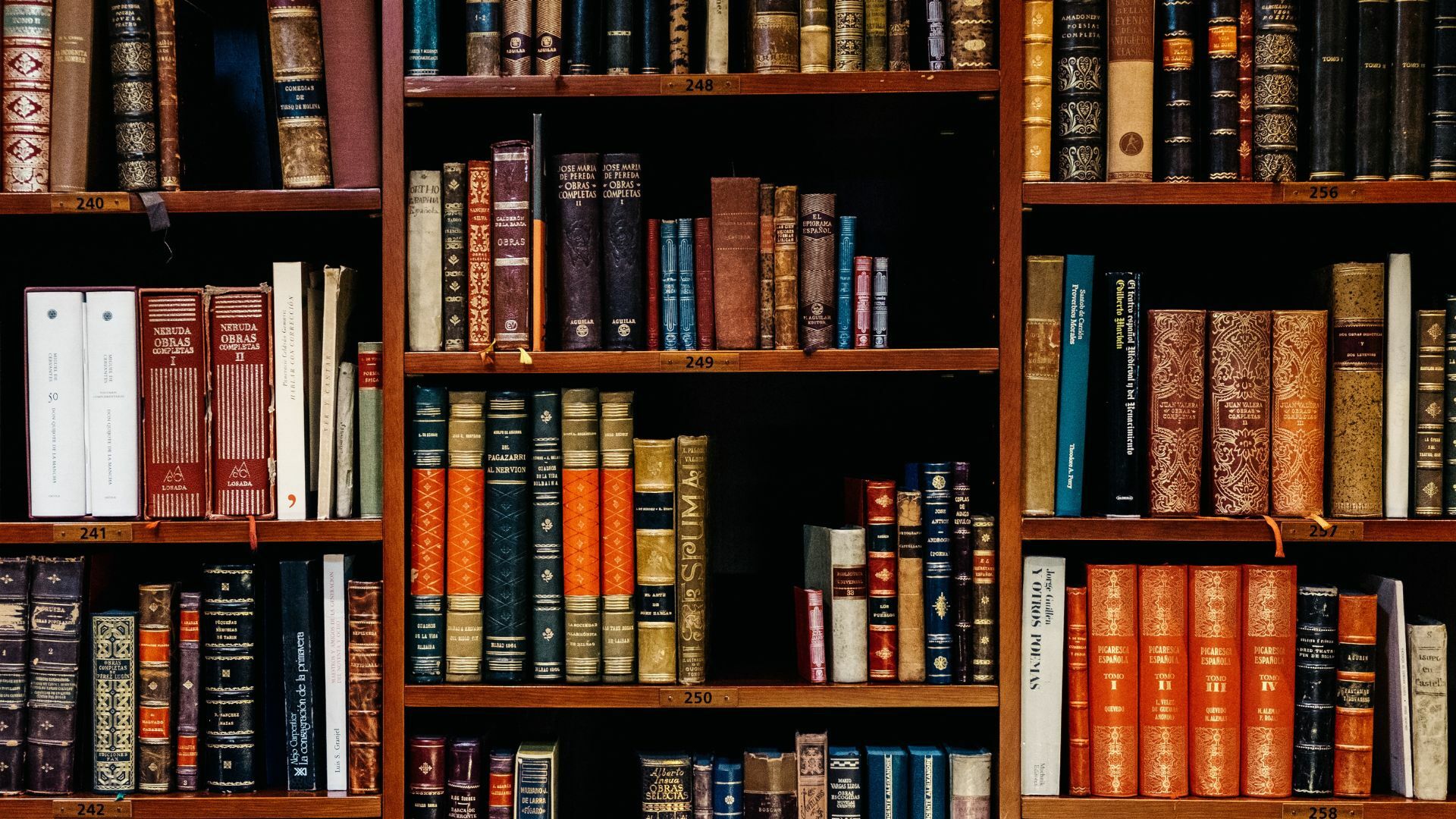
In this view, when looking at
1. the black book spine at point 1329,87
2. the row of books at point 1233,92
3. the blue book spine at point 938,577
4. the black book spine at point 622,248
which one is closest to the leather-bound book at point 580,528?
the black book spine at point 622,248

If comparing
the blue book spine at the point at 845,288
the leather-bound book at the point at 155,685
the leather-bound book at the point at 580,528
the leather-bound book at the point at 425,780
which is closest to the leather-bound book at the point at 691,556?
the leather-bound book at the point at 580,528

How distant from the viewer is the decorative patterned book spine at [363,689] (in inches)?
58.6

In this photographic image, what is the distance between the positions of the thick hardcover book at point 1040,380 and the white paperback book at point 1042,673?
0.32ft

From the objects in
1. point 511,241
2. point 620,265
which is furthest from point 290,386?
point 620,265

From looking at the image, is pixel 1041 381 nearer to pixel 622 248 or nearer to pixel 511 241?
pixel 622 248

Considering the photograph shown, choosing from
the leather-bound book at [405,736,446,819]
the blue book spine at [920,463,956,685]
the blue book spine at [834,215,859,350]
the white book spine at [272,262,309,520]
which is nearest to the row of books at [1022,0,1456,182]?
the blue book spine at [834,215,859,350]

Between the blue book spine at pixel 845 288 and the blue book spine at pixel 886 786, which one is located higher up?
the blue book spine at pixel 845 288

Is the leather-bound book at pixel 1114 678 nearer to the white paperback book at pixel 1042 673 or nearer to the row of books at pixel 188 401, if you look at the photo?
the white paperback book at pixel 1042 673

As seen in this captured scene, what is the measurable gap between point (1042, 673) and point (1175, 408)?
416 millimetres

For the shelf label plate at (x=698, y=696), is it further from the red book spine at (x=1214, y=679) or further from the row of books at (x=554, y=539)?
the red book spine at (x=1214, y=679)

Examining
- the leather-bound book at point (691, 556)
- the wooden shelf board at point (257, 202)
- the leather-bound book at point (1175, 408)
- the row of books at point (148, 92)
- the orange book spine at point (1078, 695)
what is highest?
the row of books at point (148, 92)

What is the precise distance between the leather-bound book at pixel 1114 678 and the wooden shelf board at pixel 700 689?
0.51ft

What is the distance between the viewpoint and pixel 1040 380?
4.88ft

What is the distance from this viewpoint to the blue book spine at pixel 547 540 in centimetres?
150
